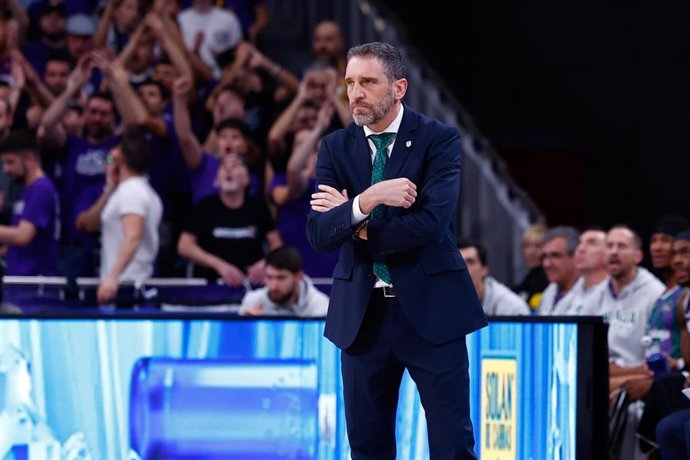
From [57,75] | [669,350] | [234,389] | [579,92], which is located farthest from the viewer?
[579,92]

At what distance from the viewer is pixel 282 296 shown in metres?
8.40

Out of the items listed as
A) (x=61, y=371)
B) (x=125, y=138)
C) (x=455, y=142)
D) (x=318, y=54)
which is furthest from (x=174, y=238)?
(x=455, y=142)

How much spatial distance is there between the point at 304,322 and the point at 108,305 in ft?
8.46

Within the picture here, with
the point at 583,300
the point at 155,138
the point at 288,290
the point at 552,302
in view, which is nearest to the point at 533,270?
the point at 552,302

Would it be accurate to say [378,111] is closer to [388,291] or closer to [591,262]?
[388,291]

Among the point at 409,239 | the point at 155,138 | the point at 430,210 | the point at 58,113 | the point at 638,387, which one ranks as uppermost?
the point at 58,113

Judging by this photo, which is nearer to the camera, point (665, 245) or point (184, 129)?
point (665, 245)

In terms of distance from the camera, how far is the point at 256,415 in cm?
679

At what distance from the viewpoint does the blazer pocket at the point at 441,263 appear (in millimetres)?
4867

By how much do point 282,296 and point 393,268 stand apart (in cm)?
358

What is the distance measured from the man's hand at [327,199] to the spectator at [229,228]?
4.75m

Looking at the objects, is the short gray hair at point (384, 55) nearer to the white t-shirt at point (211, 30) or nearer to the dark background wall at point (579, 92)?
the white t-shirt at point (211, 30)

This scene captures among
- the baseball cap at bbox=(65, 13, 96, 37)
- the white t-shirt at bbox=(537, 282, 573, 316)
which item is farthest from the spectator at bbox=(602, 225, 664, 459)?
the baseball cap at bbox=(65, 13, 96, 37)

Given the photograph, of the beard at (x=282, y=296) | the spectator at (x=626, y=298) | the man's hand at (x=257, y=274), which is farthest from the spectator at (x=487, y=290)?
the man's hand at (x=257, y=274)
